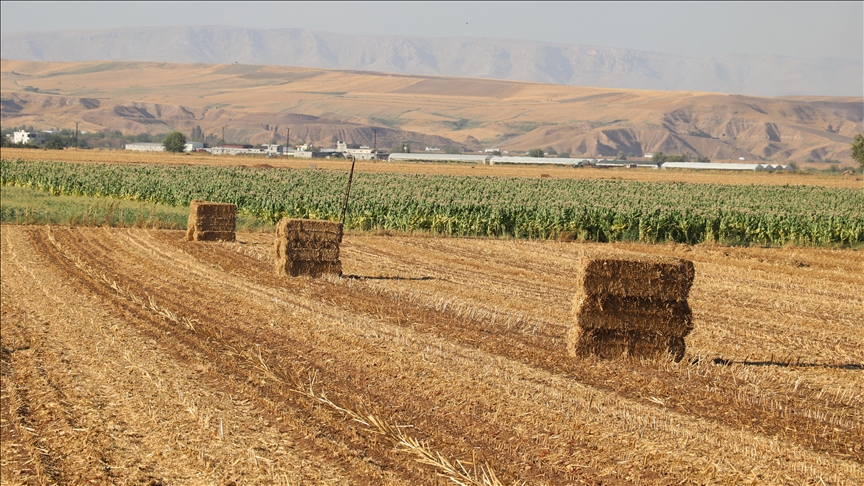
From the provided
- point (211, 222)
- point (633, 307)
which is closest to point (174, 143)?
point (211, 222)

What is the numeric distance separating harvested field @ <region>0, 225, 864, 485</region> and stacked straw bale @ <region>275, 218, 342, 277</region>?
0.28 m

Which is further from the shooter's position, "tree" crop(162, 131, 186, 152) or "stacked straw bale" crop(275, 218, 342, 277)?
"tree" crop(162, 131, 186, 152)

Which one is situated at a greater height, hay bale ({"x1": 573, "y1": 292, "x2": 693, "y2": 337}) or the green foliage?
hay bale ({"x1": 573, "y1": 292, "x2": 693, "y2": 337})

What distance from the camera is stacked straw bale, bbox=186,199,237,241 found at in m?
24.5

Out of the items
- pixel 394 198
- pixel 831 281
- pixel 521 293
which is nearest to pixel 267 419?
pixel 521 293

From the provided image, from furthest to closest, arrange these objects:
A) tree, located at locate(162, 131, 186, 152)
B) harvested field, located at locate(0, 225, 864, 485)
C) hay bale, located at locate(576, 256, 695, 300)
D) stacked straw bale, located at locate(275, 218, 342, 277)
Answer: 1. tree, located at locate(162, 131, 186, 152)
2. stacked straw bale, located at locate(275, 218, 342, 277)
3. hay bale, located at locate(576, 256, 695, 300)
4. harvested field, located at locate(0, 225, 864, 485)

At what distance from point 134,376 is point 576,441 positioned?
5235mm

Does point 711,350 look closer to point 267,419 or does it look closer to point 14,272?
point 267,419

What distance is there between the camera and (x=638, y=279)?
1158cm

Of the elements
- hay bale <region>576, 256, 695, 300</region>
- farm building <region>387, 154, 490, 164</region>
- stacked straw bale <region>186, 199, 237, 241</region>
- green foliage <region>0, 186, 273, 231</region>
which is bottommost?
green foliage <region>0, 186, 273, 231</region>

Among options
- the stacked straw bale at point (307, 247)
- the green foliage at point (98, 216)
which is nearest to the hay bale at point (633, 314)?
the stacked straw bale at point (307, 247)

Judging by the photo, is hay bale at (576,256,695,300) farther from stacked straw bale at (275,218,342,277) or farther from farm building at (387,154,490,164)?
farm building at (387,154,490,164)

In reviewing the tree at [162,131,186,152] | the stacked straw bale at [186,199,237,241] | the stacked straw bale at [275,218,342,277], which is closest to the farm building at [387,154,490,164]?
the tree at [162,131,186,152]

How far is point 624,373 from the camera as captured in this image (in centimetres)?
1091
